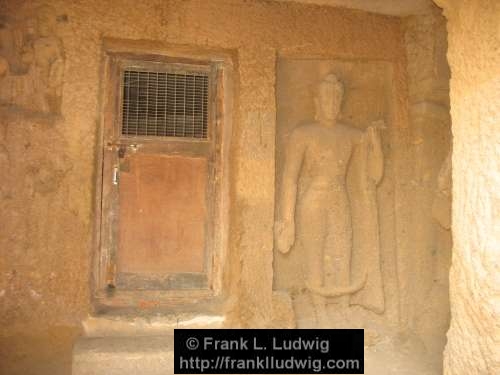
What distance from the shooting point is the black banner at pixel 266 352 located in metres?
3.56

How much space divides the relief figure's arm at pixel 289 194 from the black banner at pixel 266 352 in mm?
713

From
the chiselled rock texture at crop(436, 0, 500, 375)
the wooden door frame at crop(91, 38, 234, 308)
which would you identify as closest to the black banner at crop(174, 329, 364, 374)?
the wooden door frame at crop(91, 38, 234, 308)

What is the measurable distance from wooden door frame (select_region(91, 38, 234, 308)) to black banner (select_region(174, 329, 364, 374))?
443mm

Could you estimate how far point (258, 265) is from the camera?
13.1 ft

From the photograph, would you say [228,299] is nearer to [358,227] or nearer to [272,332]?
[272,332]

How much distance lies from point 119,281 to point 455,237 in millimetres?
2531

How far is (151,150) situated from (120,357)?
1.58 m

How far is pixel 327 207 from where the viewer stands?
4.17 meters

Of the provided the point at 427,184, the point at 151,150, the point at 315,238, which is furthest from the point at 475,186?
the point at 151,150

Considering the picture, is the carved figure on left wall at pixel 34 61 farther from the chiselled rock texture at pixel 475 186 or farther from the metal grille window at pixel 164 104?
the chiselled rock texture at pixel 475 186

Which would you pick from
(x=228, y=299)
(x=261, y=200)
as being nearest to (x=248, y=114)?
(x=261, y=200)

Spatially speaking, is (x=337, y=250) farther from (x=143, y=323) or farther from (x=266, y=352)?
(x=143, y=323)

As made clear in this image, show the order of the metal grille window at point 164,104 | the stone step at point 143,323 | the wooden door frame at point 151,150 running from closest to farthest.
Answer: the stone step at point 143,323
the wooden door frame at point 151,150
the metal grille window at point 164,104

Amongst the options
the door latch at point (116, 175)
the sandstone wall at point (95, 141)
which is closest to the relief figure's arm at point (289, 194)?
the sandstone wall at point (95, 141)
